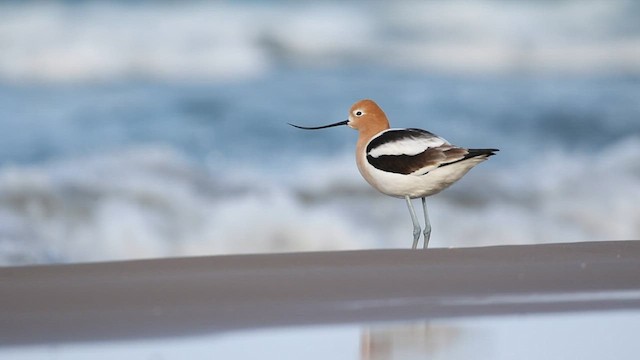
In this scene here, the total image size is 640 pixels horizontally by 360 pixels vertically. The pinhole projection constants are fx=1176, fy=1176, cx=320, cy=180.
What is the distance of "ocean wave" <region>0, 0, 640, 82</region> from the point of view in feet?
10.4

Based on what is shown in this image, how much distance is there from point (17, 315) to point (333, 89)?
1309 millimetres

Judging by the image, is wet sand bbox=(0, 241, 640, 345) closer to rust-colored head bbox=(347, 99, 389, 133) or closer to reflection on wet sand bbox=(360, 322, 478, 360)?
reflection on wet sand bbox=(360, 322, 478, 360)

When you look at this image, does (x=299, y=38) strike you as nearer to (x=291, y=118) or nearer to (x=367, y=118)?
(x=291, y=118)

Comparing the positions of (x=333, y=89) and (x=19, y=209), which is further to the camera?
(x=333, y=89)

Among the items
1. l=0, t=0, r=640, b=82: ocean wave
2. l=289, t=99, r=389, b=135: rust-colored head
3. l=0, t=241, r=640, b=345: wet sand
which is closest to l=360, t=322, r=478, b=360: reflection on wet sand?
l=0, t=241, r=640, b=345: wet sand

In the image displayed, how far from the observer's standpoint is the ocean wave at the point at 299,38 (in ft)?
10.4

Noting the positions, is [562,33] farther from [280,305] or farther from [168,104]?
[280,305]

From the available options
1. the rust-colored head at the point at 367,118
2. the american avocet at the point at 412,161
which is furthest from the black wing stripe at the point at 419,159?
the rust-colored head at the point at 367,118

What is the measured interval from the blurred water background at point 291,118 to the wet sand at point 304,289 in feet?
1.91

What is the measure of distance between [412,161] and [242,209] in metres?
0.76

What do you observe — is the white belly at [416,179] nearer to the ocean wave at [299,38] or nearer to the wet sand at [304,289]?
the wet sand at [304,289]

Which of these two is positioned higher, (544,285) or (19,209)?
(19,209)

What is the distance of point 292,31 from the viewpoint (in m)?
3.25

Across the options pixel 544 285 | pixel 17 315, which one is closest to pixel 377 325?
pixel 544 285
